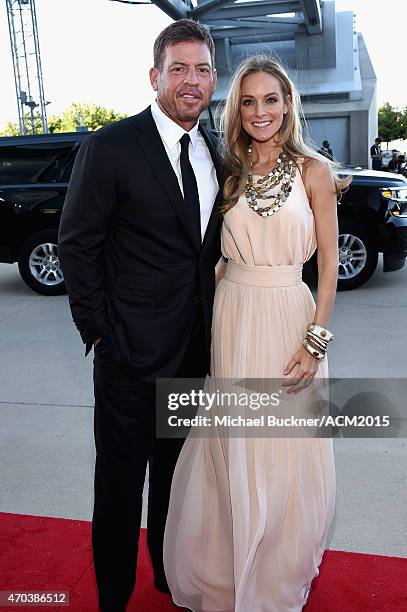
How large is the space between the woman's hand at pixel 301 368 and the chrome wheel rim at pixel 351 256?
527cm

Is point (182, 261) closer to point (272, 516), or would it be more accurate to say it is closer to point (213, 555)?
point (272, 516)

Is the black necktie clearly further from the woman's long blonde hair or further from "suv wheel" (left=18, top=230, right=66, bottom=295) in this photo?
"suv wheel" (left=18, top=230, right=66, bottom=295)

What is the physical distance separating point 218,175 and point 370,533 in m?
1.74

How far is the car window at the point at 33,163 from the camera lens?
25.9 ft

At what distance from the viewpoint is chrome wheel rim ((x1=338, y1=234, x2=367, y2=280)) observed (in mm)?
7477

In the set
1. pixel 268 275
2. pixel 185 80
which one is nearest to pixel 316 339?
pixel 268 275

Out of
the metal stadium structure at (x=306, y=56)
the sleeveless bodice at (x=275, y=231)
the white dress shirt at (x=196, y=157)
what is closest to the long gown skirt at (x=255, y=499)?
the sleeveless bodice at (x=275, y=231)

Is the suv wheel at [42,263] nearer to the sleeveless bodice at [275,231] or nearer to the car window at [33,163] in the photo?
the car window at [33,163]

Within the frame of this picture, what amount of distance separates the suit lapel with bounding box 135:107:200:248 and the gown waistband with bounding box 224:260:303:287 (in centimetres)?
27

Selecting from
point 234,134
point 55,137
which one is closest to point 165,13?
point 55,137

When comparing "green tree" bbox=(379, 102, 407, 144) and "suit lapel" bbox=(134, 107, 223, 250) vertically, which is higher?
"suit lapel" bbox=(134, 107, 223, 250)

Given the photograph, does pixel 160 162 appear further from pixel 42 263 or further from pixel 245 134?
pixel 42 263

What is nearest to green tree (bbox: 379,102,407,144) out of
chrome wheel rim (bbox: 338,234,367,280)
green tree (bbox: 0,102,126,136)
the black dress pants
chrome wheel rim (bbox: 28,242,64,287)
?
green tree (bbox: 0,102,126,136)

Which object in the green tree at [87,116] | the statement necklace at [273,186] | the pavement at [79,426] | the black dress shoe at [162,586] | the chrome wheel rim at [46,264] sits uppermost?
the green tree at [87,116]
